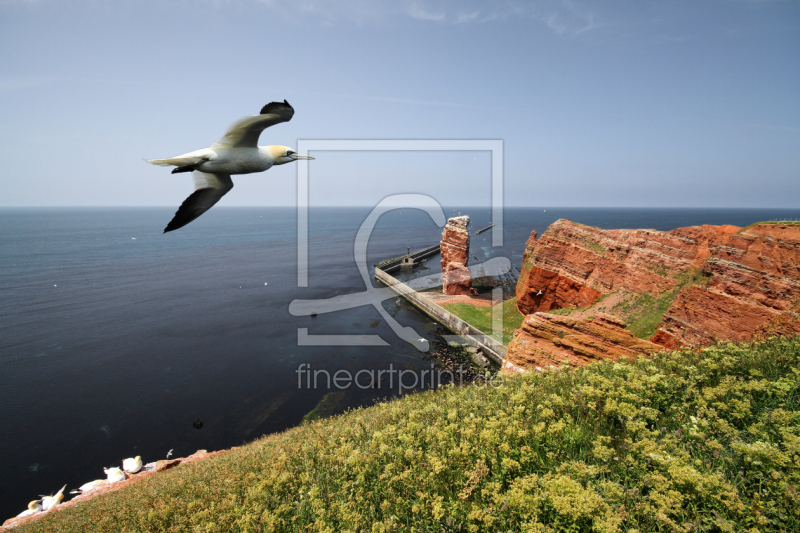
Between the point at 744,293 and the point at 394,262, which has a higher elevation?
the point at 744,293

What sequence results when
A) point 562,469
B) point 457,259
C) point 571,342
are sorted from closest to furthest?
1. point 562,469
2. point 571,342
3. point 457,259

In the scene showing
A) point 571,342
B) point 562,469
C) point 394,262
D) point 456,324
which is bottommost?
point 456,324

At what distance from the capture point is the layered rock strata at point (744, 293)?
14.1 metres

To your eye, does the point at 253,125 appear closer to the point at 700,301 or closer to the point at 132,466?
the point at 700,301

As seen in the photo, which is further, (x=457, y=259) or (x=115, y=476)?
(x=457, y=259)

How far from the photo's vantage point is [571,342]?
14734 millimetres

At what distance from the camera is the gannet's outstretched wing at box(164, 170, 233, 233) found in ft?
16.3

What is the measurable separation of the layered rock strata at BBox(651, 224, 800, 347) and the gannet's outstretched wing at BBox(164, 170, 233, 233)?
1883cm

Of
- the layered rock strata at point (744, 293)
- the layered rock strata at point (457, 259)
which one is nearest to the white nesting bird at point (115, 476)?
the layered rock strata at point (744, 293)

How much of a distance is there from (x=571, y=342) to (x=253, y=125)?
49.6 feet

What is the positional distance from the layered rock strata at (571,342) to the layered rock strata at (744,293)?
420 centimetres

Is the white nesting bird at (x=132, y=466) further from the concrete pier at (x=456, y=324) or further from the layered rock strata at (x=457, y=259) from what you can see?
the layered rock strata at (x=457, y=259)

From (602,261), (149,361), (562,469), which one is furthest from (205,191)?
(149,361)

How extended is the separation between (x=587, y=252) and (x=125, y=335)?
48915 millimetres
